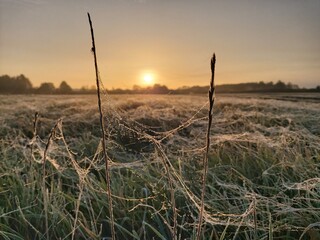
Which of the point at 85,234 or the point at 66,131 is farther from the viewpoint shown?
the point at 66,131

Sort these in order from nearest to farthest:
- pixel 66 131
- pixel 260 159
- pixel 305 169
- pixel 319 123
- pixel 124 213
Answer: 1. pixel 124 213
2. pixel 305 169
3. pixel 260 159
4. pixel 319 123
5. pixel 66 131

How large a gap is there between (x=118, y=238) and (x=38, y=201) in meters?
0.46

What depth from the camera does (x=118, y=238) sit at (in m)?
1.73

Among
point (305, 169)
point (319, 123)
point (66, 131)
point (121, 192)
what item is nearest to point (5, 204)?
point (121, 192)

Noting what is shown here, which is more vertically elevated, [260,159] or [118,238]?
[260,159]

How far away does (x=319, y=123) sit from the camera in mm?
3734

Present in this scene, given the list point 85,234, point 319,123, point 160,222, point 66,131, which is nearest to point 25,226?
point 85,234

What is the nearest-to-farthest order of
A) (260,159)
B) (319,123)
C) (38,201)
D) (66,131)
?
(38,201) < (260,159) < (319,123) < (66,131)

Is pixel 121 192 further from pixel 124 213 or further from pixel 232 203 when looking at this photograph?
pixel 232 203

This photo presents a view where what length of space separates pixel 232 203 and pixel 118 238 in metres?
0.53

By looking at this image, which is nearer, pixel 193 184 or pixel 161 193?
pixel 161 193

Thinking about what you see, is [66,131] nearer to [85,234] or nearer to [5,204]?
[5,204]

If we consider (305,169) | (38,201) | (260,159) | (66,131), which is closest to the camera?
(38,201)

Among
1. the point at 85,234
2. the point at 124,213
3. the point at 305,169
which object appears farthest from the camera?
the point at 305,169
